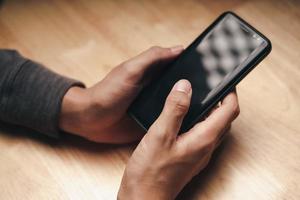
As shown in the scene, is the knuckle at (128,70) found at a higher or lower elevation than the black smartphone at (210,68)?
lower

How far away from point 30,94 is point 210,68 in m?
0.26

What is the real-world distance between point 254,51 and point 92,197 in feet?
0.91

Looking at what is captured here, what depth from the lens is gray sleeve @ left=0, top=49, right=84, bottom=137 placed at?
536 mm

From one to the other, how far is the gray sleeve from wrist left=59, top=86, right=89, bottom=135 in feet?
0.03

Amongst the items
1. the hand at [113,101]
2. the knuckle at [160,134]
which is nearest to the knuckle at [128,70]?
the hand at [113,101]

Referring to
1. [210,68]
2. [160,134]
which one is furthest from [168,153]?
[210,68]

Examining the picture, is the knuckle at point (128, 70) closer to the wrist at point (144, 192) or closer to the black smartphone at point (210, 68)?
the black smartphone at point (210, 68)

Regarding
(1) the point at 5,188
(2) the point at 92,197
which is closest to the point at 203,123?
(2) the point at 92,197

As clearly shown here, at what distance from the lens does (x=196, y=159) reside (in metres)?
0.45

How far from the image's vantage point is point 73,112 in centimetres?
55

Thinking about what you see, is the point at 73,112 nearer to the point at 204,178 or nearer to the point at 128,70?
the point at 128,70

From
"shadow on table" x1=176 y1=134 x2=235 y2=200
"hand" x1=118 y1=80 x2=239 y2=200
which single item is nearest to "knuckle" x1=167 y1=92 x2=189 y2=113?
"hand" x1=118 y1=80 x2=239 y2=200

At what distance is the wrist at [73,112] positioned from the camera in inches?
21.4

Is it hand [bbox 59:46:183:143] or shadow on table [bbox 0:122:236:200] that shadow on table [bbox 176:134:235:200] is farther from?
hand [bbox 59:46:183:143]
